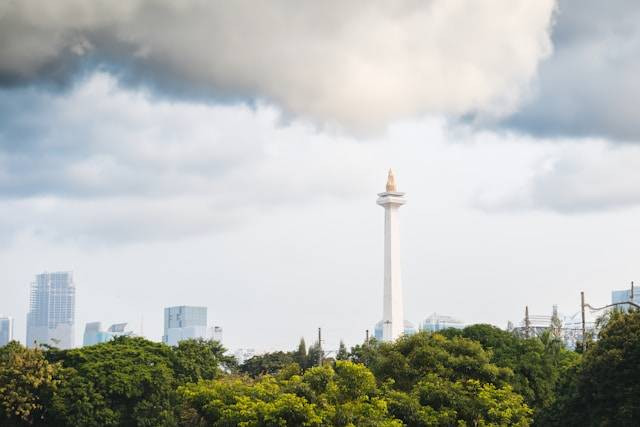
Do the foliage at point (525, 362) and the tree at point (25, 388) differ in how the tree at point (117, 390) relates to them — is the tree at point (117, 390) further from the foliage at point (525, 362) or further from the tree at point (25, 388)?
the foliage at point (525, 362)

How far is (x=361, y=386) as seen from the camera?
3812 centimetres

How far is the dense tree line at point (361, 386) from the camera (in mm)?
34406

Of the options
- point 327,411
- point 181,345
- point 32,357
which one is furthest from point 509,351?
point 32,357

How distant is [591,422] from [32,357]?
3024 cm

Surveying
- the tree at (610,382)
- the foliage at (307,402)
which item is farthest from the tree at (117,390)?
the tree at (610,382)

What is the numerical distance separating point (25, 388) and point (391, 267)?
54.8m

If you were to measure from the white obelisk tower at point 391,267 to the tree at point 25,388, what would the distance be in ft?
170

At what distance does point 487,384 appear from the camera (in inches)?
1549

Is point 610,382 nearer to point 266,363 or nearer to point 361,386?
point 361,386

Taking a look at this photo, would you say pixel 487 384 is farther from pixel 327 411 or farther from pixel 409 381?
pixel 327 411

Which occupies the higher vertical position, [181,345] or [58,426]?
[181,345]

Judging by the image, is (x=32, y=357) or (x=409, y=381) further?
(x=32, y=357)

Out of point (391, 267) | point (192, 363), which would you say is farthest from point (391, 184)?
point (192, 363)

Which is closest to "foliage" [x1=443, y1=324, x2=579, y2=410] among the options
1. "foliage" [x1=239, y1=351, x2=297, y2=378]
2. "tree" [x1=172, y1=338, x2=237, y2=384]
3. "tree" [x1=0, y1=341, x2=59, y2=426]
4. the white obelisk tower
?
"tree" [x1=172, y1=338, x2=237, y2=384]
